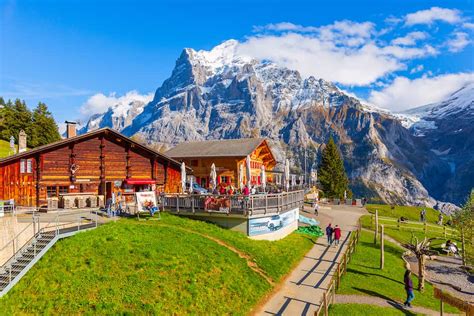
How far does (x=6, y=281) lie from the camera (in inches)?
644

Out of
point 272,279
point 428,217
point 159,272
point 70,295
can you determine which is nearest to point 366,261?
point 272,279

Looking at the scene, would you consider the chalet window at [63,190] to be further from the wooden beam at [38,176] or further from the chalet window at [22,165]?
the chalet window at [22,165]

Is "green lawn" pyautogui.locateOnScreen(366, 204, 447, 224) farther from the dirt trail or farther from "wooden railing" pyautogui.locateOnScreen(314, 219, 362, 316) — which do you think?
the dirt trail

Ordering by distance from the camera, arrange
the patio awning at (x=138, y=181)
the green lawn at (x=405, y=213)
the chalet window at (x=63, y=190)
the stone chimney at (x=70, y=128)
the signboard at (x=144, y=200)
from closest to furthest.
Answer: the signboard at (x=144, y=200), the chalet window at (x=63, y=190), the patio awning at (x=138, y=181), the stone chimney at (x=70, y=128), the green lawn at (x=405, y=213)

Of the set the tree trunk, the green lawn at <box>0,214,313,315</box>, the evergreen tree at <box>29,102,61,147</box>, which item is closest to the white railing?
the green lawn at <box>0,214,313,315</box>

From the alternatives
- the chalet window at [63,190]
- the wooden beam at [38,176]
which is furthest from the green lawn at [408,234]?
the wooden beam at [38,176]

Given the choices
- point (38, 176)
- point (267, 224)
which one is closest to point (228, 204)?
point (267, 224)

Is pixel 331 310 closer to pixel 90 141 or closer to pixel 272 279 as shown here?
pixel 272 279

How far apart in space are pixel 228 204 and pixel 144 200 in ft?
22.0

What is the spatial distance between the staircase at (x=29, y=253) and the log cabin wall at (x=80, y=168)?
45.8 feet

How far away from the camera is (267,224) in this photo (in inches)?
1041

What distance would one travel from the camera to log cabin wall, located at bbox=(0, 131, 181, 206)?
105 feet

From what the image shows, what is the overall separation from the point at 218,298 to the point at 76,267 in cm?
684

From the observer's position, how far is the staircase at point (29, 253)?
16453mm
